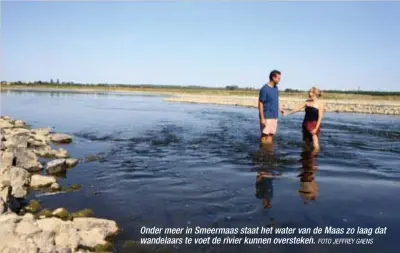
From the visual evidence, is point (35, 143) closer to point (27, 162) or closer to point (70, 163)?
point (27, 162)

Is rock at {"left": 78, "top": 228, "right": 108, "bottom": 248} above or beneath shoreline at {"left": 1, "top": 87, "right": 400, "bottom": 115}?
beneath

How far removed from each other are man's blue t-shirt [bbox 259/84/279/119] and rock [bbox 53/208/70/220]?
7031mm

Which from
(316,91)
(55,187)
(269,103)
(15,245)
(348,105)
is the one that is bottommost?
(55,187)

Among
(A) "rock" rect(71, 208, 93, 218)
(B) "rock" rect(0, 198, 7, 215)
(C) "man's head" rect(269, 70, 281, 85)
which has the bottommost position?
(A) "rock" rect(71, 208, 93, 218)

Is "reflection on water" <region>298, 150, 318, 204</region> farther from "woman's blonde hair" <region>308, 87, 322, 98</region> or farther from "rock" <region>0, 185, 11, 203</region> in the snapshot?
"rock" <region>0, 185, 11, 203</region>

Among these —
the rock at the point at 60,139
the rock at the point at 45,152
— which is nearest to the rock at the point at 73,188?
the rock at the point at 45,152

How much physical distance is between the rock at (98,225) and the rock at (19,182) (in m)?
2.34

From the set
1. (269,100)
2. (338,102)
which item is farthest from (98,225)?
(338,102)

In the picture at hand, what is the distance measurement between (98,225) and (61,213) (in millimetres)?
1086

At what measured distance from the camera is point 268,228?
19.9 ft

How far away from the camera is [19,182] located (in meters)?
8.26

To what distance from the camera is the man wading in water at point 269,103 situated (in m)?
11.3

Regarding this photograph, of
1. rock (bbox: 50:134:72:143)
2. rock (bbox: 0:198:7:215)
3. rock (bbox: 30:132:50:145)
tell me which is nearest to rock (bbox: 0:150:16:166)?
rock (bbox: 0:198:7:215)

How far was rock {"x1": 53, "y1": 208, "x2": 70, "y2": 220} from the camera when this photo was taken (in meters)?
6.61
